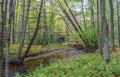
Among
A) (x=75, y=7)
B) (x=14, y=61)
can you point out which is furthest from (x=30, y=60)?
(x=75, y=7)

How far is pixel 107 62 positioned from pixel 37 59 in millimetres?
9175

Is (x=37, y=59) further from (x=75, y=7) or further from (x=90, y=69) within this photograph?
(x=75, y=7)

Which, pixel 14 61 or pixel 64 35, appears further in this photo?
pixel 64 35

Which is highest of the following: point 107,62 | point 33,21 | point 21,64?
point 33,21

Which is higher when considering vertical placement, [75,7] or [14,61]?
[75,7]

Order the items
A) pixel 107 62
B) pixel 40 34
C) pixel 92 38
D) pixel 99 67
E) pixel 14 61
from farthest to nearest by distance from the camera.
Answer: pixel 40 34 → pixel 92 38 → pixel 14 61 → pixel 107 62 → pixel 99 67

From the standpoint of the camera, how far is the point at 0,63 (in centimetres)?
916

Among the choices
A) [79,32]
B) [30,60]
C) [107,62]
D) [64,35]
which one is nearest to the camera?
[107,62]

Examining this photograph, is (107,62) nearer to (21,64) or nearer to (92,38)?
(21,64)

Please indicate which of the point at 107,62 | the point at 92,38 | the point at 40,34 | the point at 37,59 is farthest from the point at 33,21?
the point at 107,62

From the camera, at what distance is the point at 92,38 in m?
23.2

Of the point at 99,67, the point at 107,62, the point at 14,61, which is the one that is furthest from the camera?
the point at 14,61

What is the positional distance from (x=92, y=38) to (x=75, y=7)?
11708mm

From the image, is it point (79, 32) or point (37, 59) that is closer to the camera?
point (37, 59)
